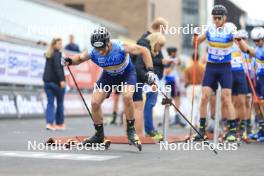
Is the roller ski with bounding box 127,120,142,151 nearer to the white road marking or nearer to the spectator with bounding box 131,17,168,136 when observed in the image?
the white road marking

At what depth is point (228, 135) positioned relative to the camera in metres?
12.8

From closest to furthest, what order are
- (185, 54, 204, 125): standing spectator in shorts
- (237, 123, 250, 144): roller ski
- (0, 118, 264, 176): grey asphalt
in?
(0, 118, 264, 176): grey asphalt < (237, 123, 250, 144): roller ski < (185, 54, 204, 125): standing spectator in shorts

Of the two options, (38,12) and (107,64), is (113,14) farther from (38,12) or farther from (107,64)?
(107,64)

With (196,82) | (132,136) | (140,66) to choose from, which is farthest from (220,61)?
(196,82)

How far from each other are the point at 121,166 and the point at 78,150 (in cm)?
214

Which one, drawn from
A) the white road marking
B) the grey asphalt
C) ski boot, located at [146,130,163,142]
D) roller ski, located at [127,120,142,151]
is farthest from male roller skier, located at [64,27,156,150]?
ski boot, located at [146,130,163,142]

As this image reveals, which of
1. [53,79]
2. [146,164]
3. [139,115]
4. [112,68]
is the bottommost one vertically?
[146,164]

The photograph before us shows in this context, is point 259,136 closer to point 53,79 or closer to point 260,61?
point 260,61

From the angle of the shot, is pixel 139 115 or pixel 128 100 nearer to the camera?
pixel 128 100
